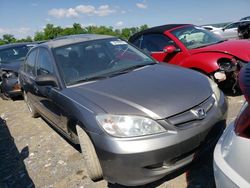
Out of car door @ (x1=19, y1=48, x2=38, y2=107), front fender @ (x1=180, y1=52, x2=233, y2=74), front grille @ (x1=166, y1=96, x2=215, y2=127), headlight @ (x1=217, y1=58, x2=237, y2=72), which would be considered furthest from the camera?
car door @ (x1=19, y1=48, x2=38, y2=107)

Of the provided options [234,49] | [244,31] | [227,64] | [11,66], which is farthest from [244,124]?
[244,31]

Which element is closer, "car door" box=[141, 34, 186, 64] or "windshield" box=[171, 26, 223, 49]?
"car door" box=[141, 34, 186, 64]

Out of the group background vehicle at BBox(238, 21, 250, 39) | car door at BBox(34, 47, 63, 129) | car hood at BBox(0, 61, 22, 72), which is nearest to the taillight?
car door at BBox(34, 47, 63, 129)

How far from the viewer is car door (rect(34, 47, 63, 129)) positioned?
387cm

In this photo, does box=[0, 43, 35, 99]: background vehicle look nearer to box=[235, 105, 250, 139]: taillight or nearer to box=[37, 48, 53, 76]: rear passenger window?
box=[37, 48, 53, 76]: rear passenger window

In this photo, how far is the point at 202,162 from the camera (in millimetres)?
3281

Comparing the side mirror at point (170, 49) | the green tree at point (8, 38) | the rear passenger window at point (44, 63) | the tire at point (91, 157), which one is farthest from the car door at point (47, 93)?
the green tree at point (8, 38)

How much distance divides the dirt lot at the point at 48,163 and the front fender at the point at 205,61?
27.2 inches

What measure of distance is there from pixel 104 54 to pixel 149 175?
2.04 metres

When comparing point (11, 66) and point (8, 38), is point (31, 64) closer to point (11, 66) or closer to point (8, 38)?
point (11, 66)

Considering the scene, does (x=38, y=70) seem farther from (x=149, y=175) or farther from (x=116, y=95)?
(x=149, y=175)

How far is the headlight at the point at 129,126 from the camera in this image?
2688mm

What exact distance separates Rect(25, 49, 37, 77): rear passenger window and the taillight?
402 centimetres

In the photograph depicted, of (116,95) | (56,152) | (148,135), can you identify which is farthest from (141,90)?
(56,152)
